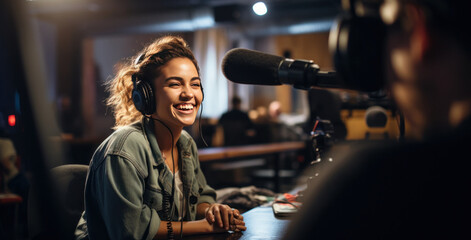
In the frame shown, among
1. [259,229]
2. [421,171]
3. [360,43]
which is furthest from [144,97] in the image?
[421,171]

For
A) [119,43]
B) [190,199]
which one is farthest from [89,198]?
[119,43]

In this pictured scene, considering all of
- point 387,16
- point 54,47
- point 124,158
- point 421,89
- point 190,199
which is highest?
point 54,47

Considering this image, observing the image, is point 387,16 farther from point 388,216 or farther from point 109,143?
point 109,143

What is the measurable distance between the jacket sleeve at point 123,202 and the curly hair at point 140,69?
36 cm

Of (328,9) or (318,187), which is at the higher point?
(328,9)

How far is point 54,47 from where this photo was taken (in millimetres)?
7766

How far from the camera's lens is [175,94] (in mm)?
1445

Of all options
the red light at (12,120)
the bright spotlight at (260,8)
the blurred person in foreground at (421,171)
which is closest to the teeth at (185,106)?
the bright spotlight at (260,8)

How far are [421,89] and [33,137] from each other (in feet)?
3.58

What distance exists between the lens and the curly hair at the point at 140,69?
146 centimetres

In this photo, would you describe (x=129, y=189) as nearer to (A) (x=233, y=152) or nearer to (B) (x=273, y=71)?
(B) (x=273, y=71)

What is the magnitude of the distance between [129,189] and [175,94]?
413 mm

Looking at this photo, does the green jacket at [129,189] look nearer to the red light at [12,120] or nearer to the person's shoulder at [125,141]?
the person's shoulder at [125,141]

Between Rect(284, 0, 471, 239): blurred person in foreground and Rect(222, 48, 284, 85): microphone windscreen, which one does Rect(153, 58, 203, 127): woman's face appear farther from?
Rect(284, 0, 471, 239): blurred person in foreground
